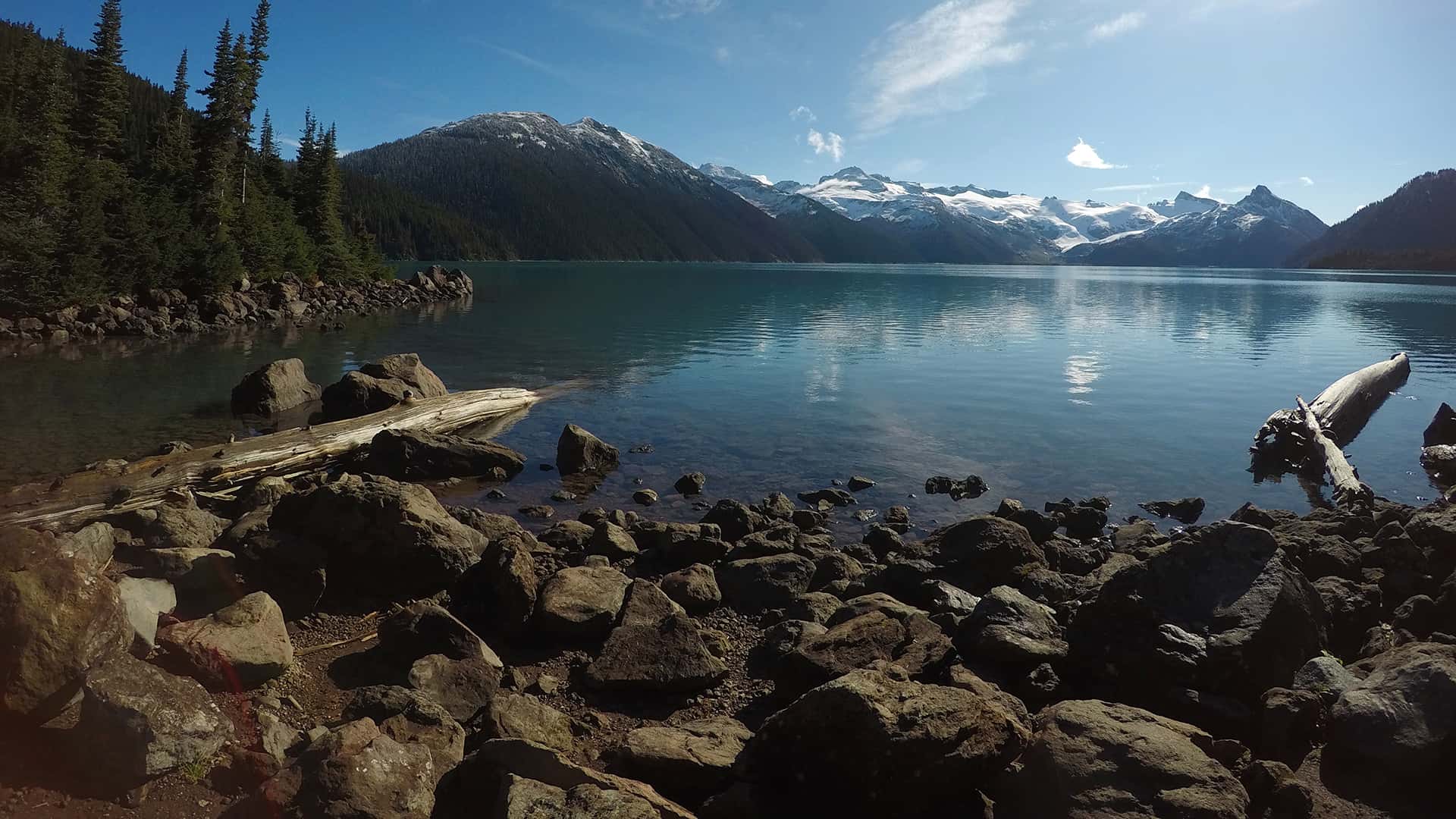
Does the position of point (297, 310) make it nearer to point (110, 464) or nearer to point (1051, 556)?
point (110, 464)

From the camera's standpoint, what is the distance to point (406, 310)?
69.0 m

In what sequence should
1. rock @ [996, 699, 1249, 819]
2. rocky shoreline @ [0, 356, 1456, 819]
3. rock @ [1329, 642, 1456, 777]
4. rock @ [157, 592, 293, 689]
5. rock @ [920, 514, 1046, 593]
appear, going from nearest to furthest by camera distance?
rock @ [996, 699, 1249, 819] < rocky shoreline @ [0, 356, 1456, 819] < rock @ [1329, 642, 1456, 777] < rock @ [157, 592, 293, 689] < rock @ [920, 514, 1046, 593]

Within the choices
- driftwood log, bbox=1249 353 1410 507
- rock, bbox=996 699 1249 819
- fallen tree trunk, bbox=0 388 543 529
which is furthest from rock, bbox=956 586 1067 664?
fallen tree trunk, bbox=0 388 543 529

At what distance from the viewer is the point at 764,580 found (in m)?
12.0

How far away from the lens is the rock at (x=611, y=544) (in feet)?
44.0

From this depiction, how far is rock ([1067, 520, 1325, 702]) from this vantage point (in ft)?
25.4

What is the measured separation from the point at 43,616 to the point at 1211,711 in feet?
34.2

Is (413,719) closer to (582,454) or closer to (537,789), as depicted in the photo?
(537,789)

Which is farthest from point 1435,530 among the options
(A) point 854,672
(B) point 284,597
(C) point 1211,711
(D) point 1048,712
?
(B) point 284,597

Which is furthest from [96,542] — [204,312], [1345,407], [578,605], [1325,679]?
[204,312]

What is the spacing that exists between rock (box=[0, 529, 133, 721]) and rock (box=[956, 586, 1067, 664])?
8.59 metres

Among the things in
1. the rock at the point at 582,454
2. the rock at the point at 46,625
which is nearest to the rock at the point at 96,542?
the rock at the point at 46,625

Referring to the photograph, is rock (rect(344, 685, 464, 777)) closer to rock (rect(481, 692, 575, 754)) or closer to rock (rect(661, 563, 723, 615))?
rock (rect(481, 692, 575, 754))

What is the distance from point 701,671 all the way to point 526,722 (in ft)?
7.46
